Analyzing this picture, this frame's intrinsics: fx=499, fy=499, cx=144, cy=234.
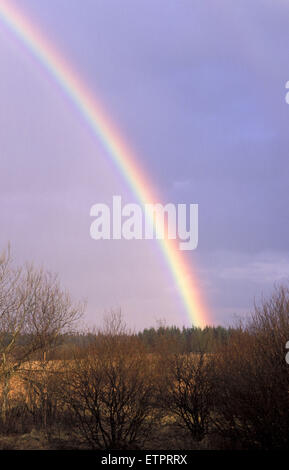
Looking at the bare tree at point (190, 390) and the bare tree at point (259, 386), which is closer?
the bare tree at point (259, 386)

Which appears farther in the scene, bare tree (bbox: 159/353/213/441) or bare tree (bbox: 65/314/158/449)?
bare tree (bbox: 159/353/213/441)

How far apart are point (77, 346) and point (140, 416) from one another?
8.84 feet

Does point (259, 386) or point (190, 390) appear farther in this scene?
point (190, 390)

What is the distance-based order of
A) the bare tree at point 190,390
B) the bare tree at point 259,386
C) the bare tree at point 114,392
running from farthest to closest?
1. the bare tree at point 190,390
2. the bare tree at point 114,392
3. the bare tree at point 259,386

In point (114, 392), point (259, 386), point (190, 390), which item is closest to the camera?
point (259, 386)

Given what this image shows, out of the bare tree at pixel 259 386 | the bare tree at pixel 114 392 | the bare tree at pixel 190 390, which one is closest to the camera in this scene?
the bare tree at pixel 259 386

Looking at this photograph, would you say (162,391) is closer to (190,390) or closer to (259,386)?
(190,390)

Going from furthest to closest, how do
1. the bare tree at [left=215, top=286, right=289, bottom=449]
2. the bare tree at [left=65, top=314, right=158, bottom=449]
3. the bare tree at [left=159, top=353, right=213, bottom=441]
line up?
the bare tree at [left=159, top=353, right=213, bottom=441] → the bare tree at [left=65, top=314, right=158, bottom=449] → the bare tree at [left=215, top=286, right=289, bottom=449]

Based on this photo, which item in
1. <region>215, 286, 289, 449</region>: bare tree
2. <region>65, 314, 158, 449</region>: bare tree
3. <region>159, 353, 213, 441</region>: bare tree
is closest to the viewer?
<region>215, 286, 289, 449</region>: bare tree

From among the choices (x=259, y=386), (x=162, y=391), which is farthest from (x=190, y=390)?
(x=259, y=386)

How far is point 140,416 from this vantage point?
11906mm

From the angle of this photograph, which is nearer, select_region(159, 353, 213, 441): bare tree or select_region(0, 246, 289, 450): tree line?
select_region(0, 246, 289, 450): tree line
